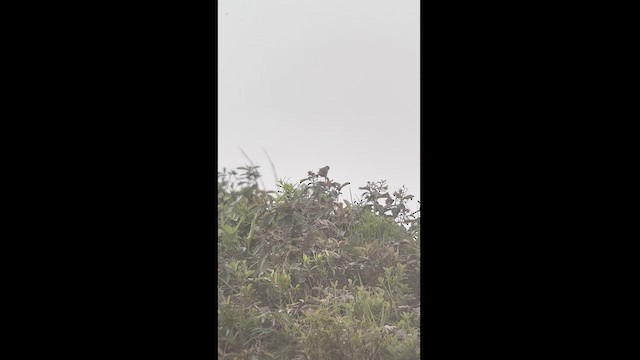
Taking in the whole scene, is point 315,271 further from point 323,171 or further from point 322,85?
point 322,85

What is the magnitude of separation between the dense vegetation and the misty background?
0.31ft

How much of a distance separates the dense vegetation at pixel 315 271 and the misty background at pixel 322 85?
10cm

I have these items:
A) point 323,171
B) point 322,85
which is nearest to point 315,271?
point 323,171

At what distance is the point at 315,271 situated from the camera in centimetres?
237

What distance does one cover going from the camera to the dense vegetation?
2217 millimetres

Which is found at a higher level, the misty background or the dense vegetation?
the misty background

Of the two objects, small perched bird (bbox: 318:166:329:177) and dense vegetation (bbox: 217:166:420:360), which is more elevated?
small perched bird (bbox: 318:166:329:177)

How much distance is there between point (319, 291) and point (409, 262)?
37cm

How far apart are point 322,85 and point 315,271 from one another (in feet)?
2.19

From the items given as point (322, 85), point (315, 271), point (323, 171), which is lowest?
point (315, 271)

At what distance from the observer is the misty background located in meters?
2.24

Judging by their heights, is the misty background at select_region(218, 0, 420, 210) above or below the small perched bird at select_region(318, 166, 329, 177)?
above

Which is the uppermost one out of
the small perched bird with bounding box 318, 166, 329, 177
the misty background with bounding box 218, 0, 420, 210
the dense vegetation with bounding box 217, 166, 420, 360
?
the misty background with bounding box 218, 0, 420, 210
